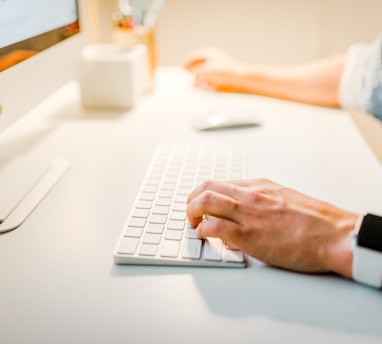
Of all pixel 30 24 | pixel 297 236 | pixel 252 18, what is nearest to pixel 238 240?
pixel 297 236

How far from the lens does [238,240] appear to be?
0.50m

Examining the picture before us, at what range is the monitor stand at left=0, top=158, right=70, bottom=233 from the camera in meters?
0.58

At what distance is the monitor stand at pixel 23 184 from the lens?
579 millimetres

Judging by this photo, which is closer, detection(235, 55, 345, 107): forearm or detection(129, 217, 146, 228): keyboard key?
detection(129, 217, 146, 228): keyboard key

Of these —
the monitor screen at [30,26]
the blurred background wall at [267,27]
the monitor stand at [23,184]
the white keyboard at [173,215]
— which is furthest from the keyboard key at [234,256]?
the blurred background wall at [267,27]

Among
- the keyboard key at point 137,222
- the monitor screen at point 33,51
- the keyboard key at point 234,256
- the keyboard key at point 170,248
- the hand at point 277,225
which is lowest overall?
the keyboard key at point 234,256

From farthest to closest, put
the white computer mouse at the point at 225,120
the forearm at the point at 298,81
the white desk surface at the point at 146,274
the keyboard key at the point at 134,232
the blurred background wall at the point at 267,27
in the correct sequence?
1. the blurred background wall at the point at 267,27
2. the forearm at the point at 298,81
3. the white computer mouse at the point at 225,120
4. the keyboard key at the point at 134,232
5. the white desk surface at the point at 146,274

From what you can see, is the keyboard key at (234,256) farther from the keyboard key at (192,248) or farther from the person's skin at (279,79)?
the person's skin at (279,79)

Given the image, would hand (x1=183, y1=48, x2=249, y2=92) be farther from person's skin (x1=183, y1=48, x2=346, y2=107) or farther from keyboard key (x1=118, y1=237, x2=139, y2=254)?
keyboard key (x1=118, y1=237, x2=139, y2=254)

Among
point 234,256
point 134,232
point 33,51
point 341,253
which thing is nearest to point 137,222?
point 134,232

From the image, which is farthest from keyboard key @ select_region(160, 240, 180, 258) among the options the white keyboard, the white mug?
the white mug

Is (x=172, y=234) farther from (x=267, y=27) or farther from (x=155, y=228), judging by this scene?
(x=267, y=27)

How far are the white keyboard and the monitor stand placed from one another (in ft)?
0.44

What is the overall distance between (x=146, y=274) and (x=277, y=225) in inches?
5.8
